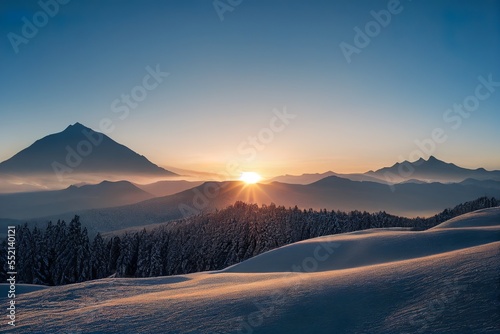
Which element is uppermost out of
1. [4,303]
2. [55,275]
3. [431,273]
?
[431,273]

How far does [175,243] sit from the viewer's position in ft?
244

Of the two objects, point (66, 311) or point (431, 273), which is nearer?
point (431, 273)

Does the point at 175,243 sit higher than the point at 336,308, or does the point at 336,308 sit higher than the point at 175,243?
the point at 336,308

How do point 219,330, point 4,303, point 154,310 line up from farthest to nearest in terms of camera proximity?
point 4,303 < point 154,310 < point 219,330

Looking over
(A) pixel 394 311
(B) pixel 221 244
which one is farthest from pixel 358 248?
(B) pixel 221 244

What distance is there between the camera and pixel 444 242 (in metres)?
18.2

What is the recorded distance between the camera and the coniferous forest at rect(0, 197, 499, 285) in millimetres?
58312

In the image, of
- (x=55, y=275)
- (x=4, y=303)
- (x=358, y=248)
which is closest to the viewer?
(x=4, y=303)

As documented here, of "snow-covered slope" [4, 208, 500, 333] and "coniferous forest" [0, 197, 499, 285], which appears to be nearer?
"snow-covered slope" [4, 208, 500, 333]

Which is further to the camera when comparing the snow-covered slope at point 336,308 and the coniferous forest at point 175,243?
the coniferous forest at point 175,243

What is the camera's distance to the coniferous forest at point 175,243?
58.3 metres

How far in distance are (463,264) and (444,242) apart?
418 inches

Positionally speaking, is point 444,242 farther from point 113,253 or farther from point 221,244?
point 113,253

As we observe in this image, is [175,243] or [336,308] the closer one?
[336,308]
